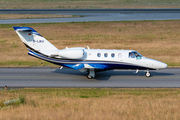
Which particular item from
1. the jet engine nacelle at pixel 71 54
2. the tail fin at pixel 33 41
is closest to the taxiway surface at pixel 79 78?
the jet engine nacelle at pixel 71 54

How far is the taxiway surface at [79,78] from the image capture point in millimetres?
23516

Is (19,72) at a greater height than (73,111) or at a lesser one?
greater

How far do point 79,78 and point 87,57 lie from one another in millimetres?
2380

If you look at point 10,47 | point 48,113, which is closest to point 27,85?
point 48,113

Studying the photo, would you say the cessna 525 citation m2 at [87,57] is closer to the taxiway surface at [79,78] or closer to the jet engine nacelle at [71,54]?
the jet engine nacelle at [71,54]

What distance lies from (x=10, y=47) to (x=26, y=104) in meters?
26.6

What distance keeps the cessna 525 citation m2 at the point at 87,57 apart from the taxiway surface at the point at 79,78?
1.23 m

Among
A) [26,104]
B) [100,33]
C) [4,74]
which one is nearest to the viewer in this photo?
[26,104]

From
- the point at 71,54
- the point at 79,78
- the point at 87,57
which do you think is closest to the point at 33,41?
the point at 71,54

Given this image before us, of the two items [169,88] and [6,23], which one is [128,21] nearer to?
[6,23]

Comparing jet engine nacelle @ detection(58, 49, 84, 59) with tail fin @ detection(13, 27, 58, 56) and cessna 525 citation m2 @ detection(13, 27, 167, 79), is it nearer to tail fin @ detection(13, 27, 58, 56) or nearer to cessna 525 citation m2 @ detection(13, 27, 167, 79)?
cessna 525 citation m2 @ detection(13, 27, 167, 79)

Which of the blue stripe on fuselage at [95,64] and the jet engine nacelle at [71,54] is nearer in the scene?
the jet engine nacelle at [71,54]

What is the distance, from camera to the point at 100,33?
1939 inches

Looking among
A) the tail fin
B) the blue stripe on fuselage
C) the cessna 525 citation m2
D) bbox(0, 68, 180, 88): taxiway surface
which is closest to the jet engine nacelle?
the cessna 525 citation m2
